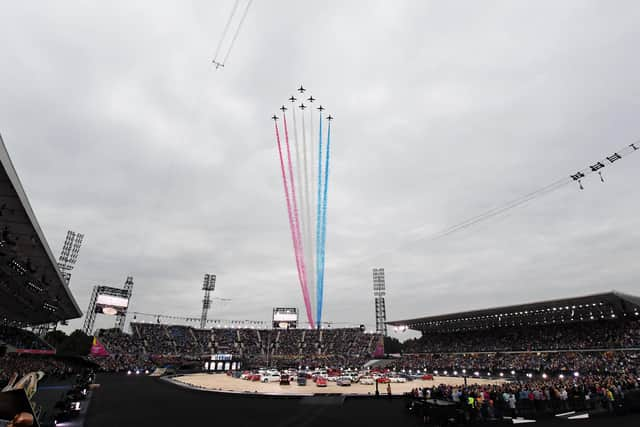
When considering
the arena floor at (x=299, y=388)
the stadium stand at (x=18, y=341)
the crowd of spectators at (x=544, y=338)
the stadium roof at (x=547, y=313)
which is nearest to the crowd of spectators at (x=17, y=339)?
the stadium stand at (x=18, y=341)

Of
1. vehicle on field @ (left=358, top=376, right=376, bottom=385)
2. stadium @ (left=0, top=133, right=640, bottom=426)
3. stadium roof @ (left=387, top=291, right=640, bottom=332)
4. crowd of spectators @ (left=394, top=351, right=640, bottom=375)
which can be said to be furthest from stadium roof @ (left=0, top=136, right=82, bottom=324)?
stadium roof @ (left=387, top=291, right=640, bottom=332)

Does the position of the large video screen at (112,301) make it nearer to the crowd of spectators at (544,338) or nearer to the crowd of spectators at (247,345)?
the crowd of spectators at (247,345)

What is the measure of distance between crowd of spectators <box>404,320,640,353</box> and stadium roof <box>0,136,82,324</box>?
6467 centimetres

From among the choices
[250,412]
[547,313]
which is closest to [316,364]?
[547,313]

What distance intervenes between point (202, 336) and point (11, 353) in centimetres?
4274

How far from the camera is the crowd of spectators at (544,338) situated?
47938mm

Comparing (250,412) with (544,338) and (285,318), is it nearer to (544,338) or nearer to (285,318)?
(544,338)

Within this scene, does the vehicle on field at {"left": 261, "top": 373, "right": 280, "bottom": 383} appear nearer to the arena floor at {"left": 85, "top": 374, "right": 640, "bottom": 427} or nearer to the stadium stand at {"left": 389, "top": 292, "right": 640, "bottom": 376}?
the arena floor at {"left": 85, "top": 374, "right": 640, "bottom": 427}

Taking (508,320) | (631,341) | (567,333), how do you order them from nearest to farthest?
(631,341) → (567,333) → (508,320)

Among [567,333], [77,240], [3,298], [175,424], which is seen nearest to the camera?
[175,424]

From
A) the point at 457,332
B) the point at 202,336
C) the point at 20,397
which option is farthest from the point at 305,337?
the point at 20,397

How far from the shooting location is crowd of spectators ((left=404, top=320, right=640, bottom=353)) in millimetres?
47938

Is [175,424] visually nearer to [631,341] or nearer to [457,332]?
[631,341]

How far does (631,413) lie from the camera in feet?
66.1
